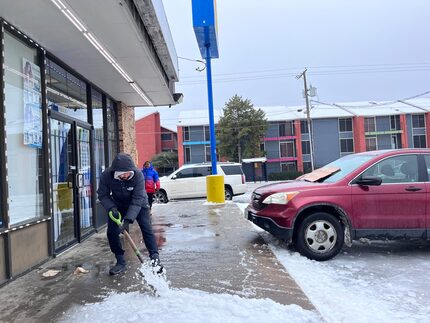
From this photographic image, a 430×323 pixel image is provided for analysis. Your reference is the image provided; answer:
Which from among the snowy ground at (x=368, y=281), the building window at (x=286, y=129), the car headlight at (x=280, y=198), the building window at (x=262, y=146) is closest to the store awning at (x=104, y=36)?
the car headlight at (x=280, y=198)

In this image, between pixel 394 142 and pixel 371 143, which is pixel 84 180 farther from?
pixel 394 142

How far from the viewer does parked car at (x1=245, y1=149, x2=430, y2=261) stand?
6.17 m

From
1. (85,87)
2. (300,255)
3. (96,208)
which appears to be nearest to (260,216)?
(300,255)

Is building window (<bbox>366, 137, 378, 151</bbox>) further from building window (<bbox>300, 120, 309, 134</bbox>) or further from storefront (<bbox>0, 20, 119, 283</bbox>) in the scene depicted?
storefront (<bbox>0, 20, 119, 283</bbox>)

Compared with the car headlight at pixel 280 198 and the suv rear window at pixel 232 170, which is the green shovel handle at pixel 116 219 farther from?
the suv rear window at pixel 232 170

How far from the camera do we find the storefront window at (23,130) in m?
5.45

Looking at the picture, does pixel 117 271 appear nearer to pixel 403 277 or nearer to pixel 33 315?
pixel 33 315

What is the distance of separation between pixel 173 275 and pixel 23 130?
9.56 feet

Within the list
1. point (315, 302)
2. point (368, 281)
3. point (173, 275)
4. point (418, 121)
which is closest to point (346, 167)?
point (368, 281)

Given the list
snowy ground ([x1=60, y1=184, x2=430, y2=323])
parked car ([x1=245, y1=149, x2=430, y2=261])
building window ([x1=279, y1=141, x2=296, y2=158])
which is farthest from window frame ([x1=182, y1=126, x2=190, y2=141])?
snowy ground ([x1=60, y1=184, x2=430, y2=323])

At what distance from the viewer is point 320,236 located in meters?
6.16

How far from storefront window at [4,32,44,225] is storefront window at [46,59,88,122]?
652 millimetres

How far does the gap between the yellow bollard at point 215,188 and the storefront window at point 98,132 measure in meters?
3.87

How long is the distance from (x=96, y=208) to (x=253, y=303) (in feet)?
19.0
